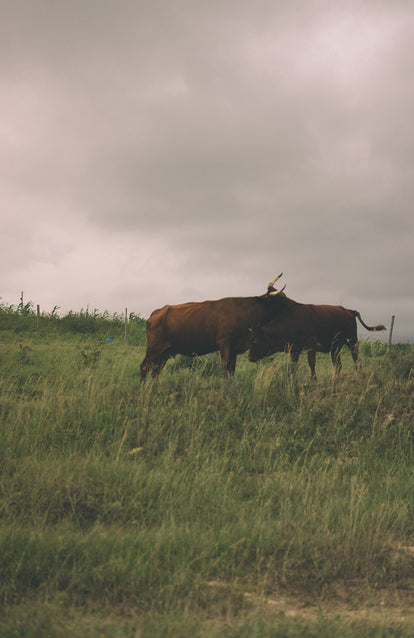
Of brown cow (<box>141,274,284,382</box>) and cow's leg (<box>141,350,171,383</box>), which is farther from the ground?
brown cow (<box>141,274,284,382</box>)

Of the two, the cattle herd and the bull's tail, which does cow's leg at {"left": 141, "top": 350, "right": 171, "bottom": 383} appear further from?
the bull's tail

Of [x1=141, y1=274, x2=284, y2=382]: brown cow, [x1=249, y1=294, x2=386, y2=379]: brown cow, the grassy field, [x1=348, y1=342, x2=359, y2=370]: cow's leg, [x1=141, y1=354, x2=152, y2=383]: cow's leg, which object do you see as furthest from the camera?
[x1=348, y1=342, x2=359, y2=370]: cow's leg

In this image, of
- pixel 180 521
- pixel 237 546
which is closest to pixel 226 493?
pixel 180 521

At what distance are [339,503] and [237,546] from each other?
47.9 inches

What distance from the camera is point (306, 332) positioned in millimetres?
11164

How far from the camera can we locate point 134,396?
7238 mm

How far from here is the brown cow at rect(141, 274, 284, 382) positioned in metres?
→ 9.56

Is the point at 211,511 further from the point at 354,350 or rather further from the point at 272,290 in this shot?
the point at 354,350

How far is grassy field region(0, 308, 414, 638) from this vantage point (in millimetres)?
2936

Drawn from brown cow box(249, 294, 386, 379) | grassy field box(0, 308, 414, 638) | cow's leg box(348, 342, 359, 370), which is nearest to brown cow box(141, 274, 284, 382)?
brown cow box(249, 294, 386, 379)

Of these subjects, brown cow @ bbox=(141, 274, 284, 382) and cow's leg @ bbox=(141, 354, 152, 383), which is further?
cow's leg @ bbox=(141, 354, 152, 383)

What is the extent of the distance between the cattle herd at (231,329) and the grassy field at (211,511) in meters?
2.01

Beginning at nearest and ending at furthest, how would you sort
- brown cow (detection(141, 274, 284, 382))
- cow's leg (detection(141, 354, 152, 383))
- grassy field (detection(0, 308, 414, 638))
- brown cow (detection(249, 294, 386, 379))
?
1. grassy field (detection(0, 308, 414, 638))
2. brown cow (detection(141, 274, 284, 382))
3. cow's leg (detection(141, 354, 152, 383))
4. brown cow (detection(249, 294, 386, 379))

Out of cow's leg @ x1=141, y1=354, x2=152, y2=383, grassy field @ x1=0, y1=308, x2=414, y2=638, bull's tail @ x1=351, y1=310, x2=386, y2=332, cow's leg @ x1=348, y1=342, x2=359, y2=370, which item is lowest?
grassy field @ x1=0, y1=308, x2=414, y2=638
